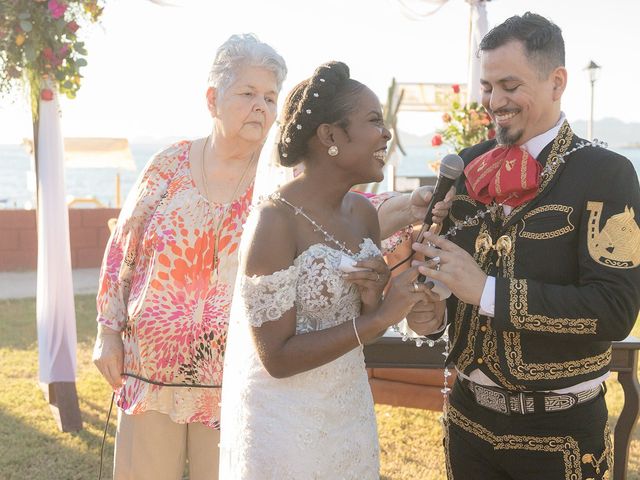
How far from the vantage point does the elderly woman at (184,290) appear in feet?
10.6

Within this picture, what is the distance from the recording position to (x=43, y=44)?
5906 mm

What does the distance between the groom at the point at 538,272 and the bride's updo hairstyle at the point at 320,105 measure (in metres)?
0.47

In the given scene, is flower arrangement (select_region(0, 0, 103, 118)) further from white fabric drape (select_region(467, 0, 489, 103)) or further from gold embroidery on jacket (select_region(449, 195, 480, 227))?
white fabric drape (select_region(467, 0, 489, 103))

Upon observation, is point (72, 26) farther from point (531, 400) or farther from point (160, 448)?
point (531, 400)

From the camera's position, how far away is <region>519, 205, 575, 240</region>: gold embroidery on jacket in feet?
8.14

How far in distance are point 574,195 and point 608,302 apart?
0.35m

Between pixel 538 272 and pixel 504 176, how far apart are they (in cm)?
32

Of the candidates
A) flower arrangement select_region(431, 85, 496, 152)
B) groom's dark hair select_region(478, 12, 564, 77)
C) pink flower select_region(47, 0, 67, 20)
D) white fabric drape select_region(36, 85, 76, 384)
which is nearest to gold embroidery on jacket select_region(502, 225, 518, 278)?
groom's dark hair select_region(478, 12, 564, 77)

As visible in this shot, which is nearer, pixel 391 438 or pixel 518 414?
pixel 518 414

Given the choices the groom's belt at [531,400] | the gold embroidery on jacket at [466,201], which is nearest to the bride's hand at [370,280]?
the gold embroidery on jacket at [466,201]

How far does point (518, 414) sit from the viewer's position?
259 cm

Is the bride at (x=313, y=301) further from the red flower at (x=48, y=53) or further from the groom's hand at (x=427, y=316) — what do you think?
the red flower at (x=48, y=53)

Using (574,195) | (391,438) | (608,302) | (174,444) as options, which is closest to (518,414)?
(608,302)

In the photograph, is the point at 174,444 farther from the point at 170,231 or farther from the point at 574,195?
the point at 574,195
